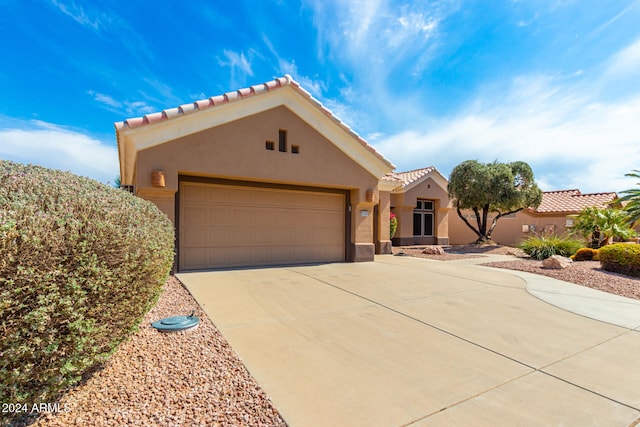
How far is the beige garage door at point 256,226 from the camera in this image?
29.4ft

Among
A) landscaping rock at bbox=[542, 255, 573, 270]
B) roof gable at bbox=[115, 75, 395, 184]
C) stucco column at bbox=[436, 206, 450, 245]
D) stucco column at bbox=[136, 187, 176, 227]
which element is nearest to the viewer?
roof gable at bbox=[115, 75, 395, 184]

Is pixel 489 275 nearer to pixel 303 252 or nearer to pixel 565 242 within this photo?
pixel 303 252

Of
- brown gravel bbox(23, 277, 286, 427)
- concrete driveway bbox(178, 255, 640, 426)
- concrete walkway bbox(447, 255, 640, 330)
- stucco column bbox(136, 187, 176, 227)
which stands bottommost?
concrete walkway bbox(447, 255, 640, 330)

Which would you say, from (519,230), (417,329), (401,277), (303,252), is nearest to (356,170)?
(303,252)

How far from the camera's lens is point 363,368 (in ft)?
10.9

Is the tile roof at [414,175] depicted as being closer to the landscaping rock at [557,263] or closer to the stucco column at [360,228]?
the stucco column at [360,228]

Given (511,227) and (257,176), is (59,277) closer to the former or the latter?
(257,176)

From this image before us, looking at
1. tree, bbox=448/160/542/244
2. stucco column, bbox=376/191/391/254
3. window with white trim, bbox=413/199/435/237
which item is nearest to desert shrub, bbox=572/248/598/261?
tree, bbox=448/160/542/244

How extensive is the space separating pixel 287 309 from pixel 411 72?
10296mm

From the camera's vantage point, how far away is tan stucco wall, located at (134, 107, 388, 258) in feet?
26.3

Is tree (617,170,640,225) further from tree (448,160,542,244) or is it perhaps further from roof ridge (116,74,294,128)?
roof ridge (116,74,294,128)

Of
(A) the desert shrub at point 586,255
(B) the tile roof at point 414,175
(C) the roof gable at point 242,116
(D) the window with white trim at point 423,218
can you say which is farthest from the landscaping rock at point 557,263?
(D) the window with white trim at point 423,218

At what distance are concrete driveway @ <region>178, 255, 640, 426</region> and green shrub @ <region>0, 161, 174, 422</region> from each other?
154 centimetres

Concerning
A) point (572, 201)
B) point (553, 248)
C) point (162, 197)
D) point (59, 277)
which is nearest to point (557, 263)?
point (553, 248)
